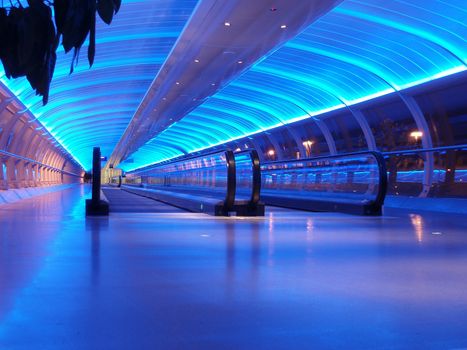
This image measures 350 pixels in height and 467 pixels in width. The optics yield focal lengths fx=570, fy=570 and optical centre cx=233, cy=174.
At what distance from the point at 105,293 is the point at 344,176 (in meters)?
12.3

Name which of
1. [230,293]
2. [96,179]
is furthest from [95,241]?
[96,179]

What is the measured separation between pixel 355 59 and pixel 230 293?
17.9m

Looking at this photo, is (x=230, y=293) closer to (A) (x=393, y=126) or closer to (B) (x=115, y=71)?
(B) (x=115, y=71)

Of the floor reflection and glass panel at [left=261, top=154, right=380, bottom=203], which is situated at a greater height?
glass panel at [left=261, top=154, right=380, bottom=203]

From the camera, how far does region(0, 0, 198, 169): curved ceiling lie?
49.6 feet

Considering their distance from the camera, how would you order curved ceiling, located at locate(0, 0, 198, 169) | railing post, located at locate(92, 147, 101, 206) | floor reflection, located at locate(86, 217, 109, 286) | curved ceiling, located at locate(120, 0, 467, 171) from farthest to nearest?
curved ceiling, located at locate(120, 0, 467, 171)
curved ceiling, located at locate(0, 0, 198, 169)
railing post, located at locate(92, 147, 101, 206)
floor reflection, located at locate(86, 217, 109, 286)

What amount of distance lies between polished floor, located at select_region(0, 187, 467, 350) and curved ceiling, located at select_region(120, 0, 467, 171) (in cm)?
1018

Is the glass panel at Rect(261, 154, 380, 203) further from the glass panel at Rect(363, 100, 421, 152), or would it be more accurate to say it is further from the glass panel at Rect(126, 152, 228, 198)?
the glass panel at Rect(363, 100, 421, 152)

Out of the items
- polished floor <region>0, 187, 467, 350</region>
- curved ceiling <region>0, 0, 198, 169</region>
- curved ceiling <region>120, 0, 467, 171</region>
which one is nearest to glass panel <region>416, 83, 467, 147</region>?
curved ceiling <region>120, 0, 467, 171</region>

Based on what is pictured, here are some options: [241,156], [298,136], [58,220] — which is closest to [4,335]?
[58,220]

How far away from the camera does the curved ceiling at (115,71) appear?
1511 centimetres

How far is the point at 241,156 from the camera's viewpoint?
14234mm

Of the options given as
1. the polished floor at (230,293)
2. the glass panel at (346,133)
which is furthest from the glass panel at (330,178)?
the glass panel at (346,133)

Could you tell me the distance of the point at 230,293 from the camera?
3.87 m
